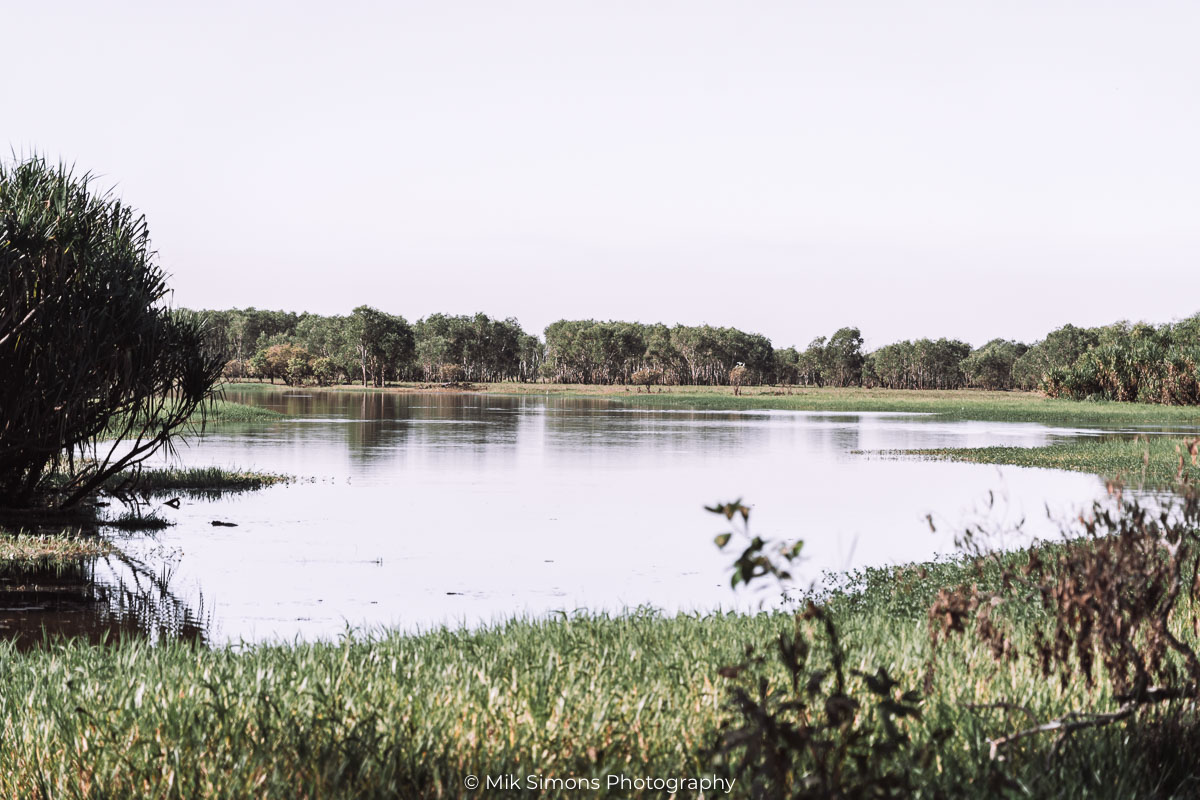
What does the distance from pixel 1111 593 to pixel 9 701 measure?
299 inches

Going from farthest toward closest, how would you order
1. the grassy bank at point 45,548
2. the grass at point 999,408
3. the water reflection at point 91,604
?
the grass at point 999,408 < the grassy bank at point 45,548 < the water reflection at point 91,604

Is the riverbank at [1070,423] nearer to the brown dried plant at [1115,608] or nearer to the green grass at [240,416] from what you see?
the brown dried plant at [1115,608]

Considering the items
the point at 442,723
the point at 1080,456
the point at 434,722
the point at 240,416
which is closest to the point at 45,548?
the point at 434,722

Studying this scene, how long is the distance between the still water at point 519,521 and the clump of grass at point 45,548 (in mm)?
778

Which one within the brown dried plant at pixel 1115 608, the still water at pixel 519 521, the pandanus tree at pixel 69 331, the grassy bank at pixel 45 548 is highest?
the pandanus tree at pixel 69 331

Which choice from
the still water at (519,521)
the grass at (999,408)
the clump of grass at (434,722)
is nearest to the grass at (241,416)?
the still water at (519,521)

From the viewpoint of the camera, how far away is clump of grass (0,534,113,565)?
17781 mm

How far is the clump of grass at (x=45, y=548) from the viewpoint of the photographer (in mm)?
17781

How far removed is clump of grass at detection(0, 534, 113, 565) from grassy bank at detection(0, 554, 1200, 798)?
9185 millimetres

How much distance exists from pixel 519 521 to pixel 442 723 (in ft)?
59.1

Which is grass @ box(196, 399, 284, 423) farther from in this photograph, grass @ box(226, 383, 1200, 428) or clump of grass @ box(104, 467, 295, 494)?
grass @ box(226, 383, 1200, 428)

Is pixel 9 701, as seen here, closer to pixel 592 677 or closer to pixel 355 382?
pixel 592 677

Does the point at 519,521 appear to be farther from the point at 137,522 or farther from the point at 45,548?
the point at 45,548

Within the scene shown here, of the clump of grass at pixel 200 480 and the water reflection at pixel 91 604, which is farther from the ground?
the clump of grass at pixel 200 480
